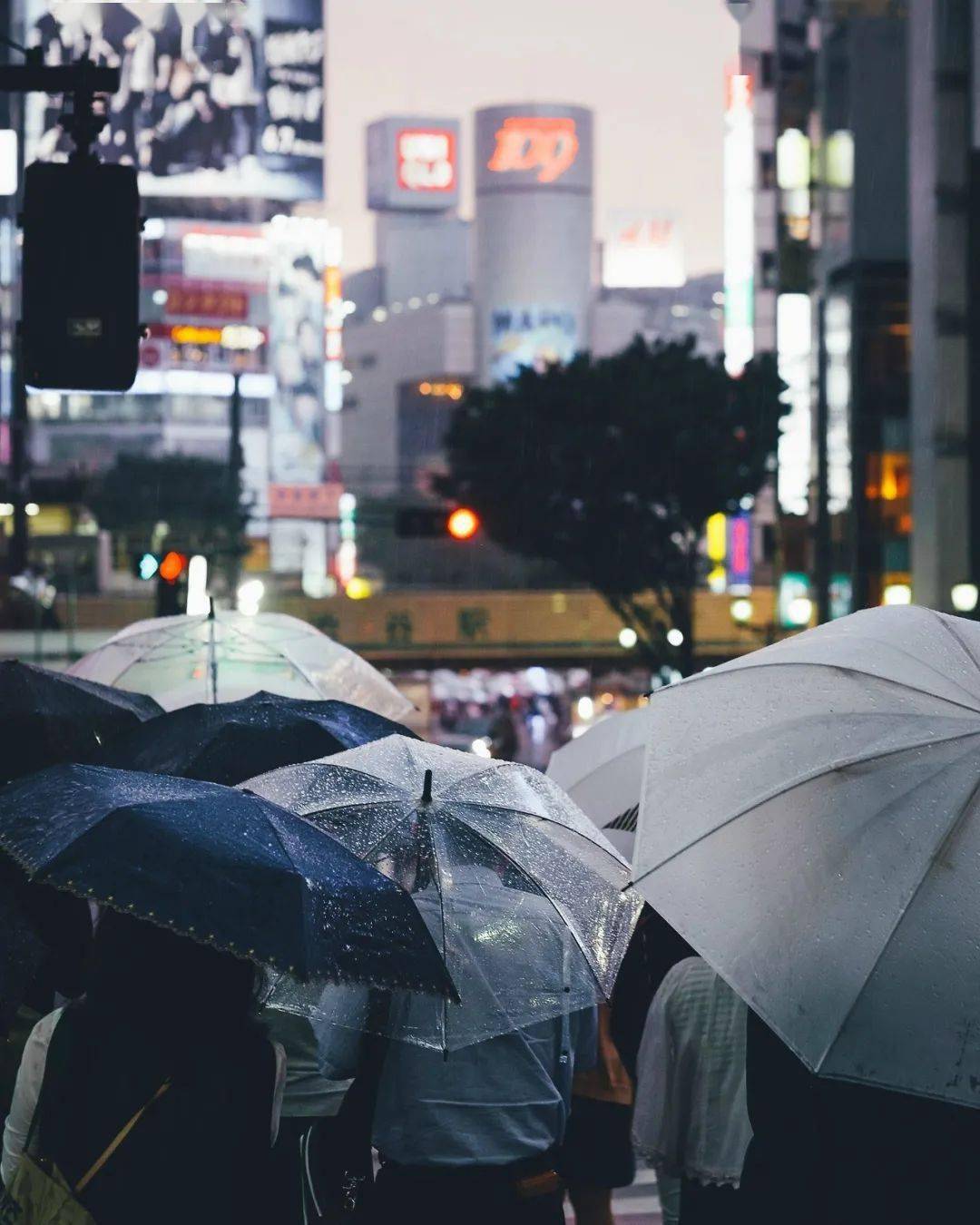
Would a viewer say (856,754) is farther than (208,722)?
No

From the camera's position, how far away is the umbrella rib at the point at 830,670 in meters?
3.61

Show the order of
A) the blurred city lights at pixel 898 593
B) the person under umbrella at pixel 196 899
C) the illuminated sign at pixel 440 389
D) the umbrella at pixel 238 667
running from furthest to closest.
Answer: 1. the illuminated sign at pixel 440 389
2. the blurred city lights at pixel 898 593
3. the umbrella at pixel 238 667
4. the person under umbrella at pixel 196 899

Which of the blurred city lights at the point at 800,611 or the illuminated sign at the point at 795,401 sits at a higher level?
the illuminated sign at the point at 795,401

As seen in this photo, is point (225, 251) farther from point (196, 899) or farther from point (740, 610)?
point (196, 899)

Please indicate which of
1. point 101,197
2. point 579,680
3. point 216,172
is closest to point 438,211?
point 216,172

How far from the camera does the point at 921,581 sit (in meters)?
38.7

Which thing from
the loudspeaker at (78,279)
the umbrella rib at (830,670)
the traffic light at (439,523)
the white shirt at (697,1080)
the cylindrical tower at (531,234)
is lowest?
the white shirt at (697,1080)

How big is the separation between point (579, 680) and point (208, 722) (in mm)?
62904

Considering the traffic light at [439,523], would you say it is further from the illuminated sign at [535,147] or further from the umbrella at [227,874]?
A: the illuminated sign at [535,147]

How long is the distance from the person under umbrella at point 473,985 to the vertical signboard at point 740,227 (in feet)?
171

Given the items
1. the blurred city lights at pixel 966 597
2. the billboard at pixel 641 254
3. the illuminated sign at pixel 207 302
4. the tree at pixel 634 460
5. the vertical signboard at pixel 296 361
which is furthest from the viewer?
the billboard at pixel 641 254

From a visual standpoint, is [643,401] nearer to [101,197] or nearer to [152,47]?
[101,197]

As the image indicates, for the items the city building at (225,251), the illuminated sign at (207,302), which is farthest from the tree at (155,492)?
the illuminated sign at (207,302)

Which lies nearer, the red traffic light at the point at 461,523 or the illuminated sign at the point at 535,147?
the red traffic light at the point at 461,523
